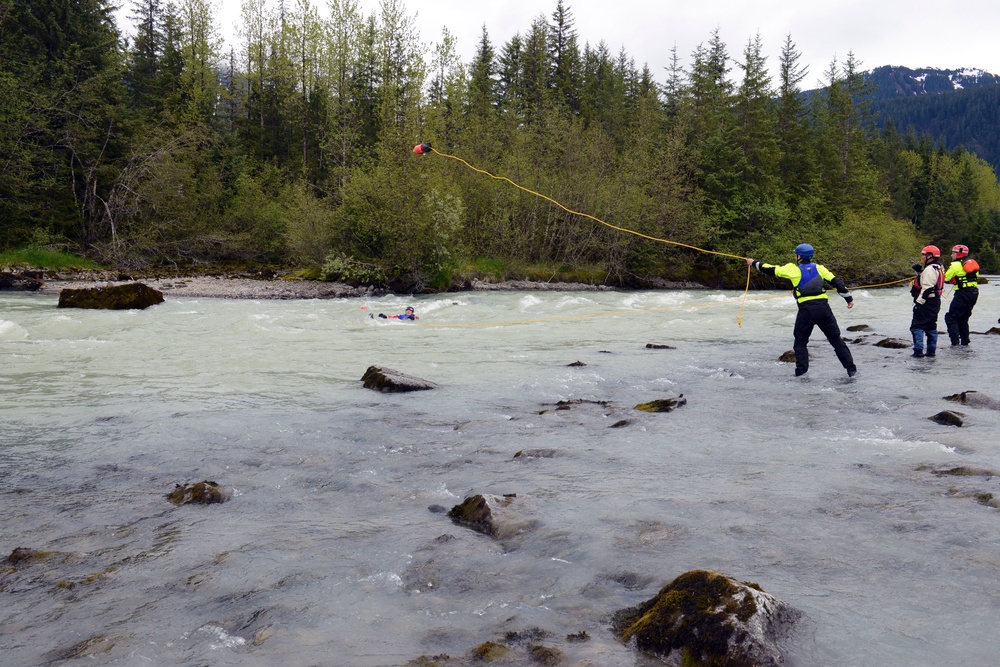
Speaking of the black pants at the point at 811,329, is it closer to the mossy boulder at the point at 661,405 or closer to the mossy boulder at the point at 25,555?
the mossy boulder at the point at 661,405

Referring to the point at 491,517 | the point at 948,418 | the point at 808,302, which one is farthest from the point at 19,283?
the point at 948,418

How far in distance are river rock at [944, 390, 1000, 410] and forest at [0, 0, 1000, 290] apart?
24565 mm

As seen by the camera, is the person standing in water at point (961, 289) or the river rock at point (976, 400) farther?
the person standing in water at point (961, 289)

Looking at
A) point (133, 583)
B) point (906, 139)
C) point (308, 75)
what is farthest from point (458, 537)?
point (906, 139)

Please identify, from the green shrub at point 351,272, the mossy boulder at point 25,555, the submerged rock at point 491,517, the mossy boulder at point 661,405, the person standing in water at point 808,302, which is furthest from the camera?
the green shrub at point 351,272

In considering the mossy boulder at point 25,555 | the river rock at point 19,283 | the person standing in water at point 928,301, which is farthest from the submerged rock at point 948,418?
the river rock at point 19,283

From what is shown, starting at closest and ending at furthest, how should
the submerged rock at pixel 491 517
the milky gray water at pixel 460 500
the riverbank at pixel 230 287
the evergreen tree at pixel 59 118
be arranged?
the milky gray water at pixel 460 500 → the submerged rock at pixel 491 517 → the riverbank at pixel 230 287 → the evergreen tree at pixel 59 118

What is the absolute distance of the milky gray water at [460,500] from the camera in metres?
4.09

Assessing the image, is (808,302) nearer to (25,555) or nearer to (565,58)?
(25,555)

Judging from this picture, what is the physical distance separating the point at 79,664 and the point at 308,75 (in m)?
56.2

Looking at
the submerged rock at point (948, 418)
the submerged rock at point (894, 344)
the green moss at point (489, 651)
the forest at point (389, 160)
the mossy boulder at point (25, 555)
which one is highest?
the forest at point (389, 160)

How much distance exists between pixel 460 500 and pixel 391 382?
16.2 feet

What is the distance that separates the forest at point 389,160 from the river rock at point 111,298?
33.4ft

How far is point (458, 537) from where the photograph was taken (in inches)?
215
